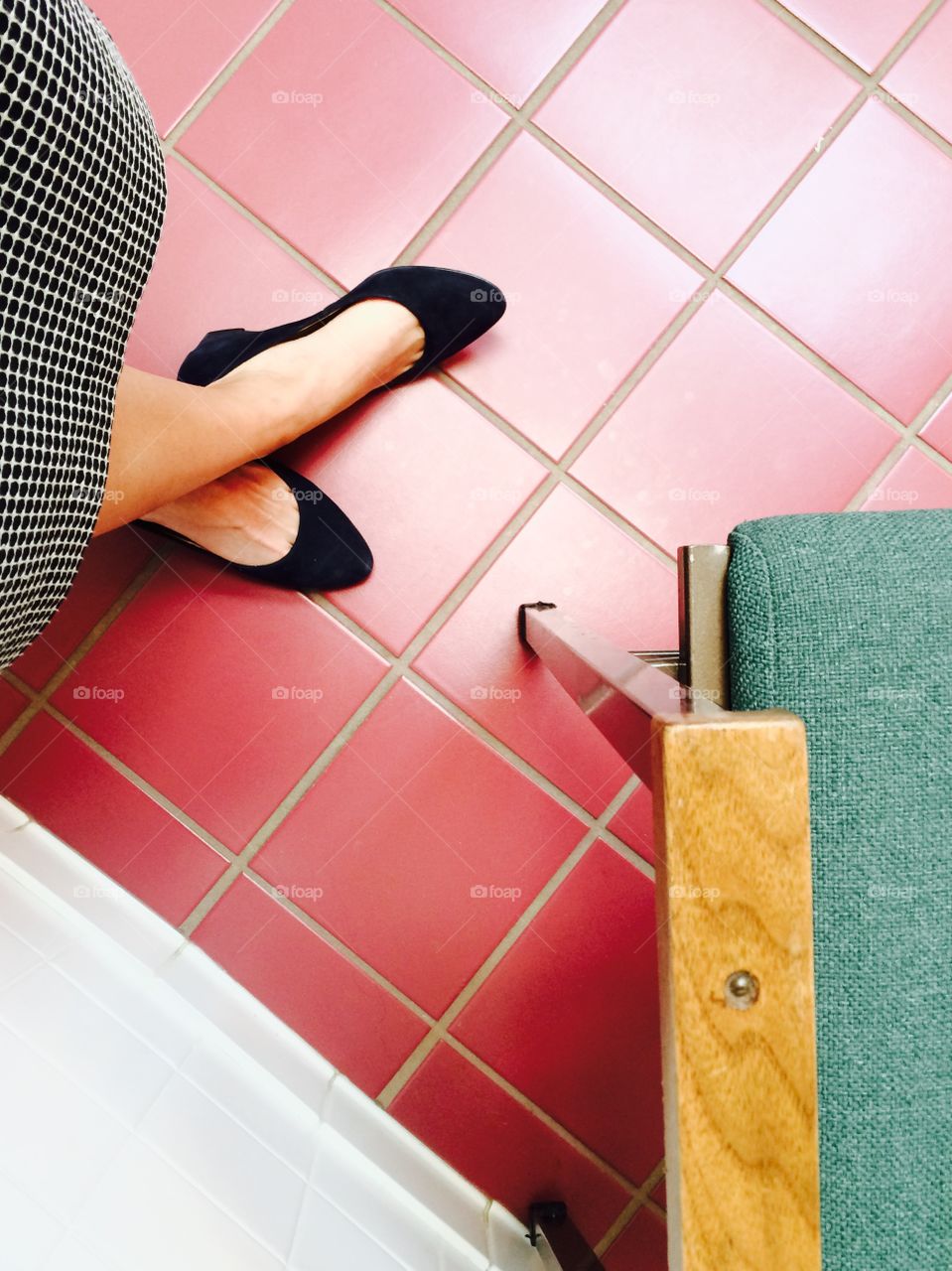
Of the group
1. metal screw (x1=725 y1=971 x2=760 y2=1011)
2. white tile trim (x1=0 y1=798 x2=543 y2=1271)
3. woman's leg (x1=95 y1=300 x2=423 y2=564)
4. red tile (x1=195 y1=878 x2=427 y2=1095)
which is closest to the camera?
metal screw (x1=725 y1=971 x2=760 y2=1011)

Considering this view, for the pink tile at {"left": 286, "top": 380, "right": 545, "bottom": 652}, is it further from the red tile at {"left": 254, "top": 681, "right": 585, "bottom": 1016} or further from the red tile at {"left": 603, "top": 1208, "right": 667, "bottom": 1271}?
the red tile at {"left": 603, "top": 1208, "right": 667, "bottom": 1271}

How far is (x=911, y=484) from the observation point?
1059 mm

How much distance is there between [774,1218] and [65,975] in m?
0.70

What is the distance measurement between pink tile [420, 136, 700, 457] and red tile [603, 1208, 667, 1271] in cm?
93

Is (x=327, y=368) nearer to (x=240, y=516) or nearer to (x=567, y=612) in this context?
(x=240, y=516)

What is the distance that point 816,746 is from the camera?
525 millimetres

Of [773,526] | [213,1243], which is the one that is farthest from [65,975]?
[773,526]

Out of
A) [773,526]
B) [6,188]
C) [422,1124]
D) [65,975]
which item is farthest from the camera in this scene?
[422,1124]

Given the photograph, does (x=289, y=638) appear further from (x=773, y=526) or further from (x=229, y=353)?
(x=773, y=526)

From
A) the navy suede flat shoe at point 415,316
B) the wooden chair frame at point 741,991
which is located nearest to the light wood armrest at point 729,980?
the wooden chair frame at point 741,991

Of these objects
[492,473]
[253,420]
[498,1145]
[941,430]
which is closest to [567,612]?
[492,473]

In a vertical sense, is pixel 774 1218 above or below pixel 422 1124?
above

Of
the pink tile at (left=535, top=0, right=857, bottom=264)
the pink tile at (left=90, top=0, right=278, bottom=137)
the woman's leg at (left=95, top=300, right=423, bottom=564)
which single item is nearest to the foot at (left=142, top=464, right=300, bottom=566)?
the woman's leg at (left=95, top=300, right=423, bottom=564)

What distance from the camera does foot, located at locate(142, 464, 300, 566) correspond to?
97 cm
